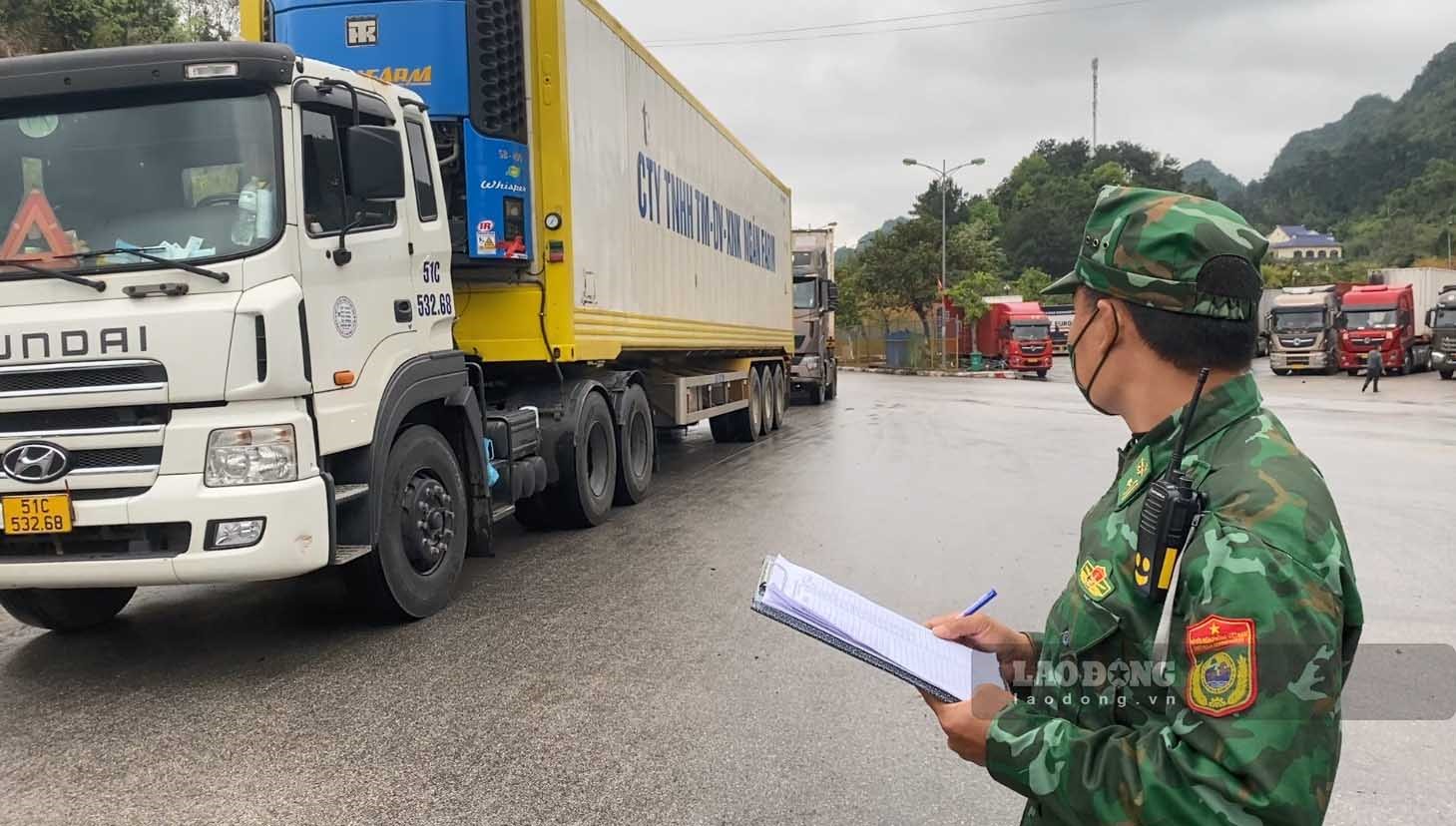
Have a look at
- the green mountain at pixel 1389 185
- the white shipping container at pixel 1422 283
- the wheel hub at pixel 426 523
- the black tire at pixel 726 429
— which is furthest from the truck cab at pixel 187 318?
the green mountain at pixel 1389 185

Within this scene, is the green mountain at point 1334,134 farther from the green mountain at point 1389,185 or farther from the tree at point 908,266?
the tree at point 908,266

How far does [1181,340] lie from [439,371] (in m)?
4.97

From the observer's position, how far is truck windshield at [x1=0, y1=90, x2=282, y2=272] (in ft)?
14.7

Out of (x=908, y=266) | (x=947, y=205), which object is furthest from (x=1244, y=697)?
(x=947, y=205)

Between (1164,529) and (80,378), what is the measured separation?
4454mm

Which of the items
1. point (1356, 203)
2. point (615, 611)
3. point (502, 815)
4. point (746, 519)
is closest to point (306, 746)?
point (502, 815)

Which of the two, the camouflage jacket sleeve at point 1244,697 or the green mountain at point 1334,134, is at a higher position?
the green mountain at point 1334,134

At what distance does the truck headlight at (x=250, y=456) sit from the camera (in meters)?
4.32

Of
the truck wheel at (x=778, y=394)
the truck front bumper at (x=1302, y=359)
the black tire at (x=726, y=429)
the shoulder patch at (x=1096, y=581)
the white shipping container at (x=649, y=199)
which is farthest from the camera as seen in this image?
the truck front bumper at (x=1302, y=359)

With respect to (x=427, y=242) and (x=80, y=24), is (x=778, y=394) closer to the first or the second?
(x=427, y=242)

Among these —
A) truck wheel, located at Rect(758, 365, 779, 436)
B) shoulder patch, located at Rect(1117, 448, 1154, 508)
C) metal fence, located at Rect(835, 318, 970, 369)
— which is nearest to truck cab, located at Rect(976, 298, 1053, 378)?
metal fence, located at Rect(835, 318, 970, 369)

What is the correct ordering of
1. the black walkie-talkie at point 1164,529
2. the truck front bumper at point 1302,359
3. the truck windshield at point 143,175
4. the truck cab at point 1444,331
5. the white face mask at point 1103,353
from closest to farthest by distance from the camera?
the black walkie-talkie at point 1164,529, the white face mask at point 1103,353, the truck windshield at point 143,175, the truck cab at point 1444,331, the truck front bumper at point 1302,359

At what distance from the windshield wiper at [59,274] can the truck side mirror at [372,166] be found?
3.85ft

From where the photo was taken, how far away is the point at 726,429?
15594 mm
